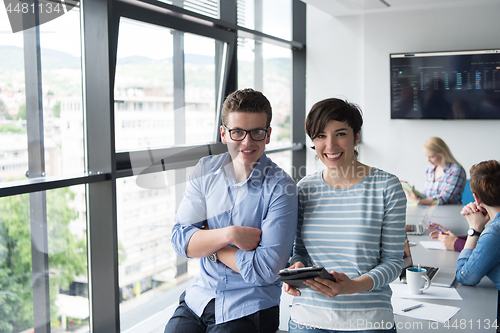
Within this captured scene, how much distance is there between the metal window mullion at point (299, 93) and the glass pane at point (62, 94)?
11.8 ft

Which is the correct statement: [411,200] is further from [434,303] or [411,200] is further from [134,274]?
[134,274]

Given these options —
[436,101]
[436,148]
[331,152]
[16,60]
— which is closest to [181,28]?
[16,60]

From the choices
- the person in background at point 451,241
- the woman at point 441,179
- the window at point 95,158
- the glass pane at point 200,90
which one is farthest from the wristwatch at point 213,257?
the woman at point 441,179

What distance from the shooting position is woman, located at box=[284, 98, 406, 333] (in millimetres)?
1412

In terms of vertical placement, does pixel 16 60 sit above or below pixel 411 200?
above

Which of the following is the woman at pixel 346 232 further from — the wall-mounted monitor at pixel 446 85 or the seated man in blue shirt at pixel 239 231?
the wall-mounted monitor at pixel 446 85

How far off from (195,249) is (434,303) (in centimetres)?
104

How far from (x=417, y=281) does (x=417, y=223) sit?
4.47 ft

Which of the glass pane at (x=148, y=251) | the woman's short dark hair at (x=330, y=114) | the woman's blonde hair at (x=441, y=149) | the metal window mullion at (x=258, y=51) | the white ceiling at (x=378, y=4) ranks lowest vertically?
the glass pane at (x=148, y=251)

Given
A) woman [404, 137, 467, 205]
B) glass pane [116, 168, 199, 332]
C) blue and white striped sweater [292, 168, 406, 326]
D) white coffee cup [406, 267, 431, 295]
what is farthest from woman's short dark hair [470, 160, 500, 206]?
glass pane [116, 168, 199, 332]

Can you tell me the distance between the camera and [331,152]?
153cm

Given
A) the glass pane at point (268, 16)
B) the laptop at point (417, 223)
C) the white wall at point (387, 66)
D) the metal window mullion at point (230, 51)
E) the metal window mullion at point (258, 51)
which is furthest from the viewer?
the white wall at point (387, 66)

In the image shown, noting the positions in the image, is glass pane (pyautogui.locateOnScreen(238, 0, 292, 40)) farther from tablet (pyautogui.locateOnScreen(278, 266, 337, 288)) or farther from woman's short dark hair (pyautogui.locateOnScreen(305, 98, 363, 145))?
tablet (pyautogui.locateOnScreen(278, 266, 337, 288))

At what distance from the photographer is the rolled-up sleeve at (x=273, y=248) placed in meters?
1.51
